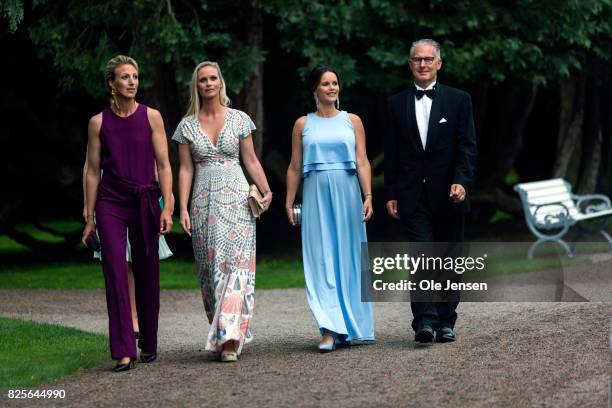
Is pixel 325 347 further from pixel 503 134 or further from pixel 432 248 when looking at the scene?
pixel 503 134

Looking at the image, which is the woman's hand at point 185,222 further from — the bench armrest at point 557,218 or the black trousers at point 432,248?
the bench armrest at point 557,218

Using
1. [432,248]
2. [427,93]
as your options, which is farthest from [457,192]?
[427,93]

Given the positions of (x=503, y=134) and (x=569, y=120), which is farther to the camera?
(x=503, y=134)

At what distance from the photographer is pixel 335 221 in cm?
901

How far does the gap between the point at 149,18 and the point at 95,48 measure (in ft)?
3.07

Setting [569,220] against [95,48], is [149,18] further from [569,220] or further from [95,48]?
[569,220]

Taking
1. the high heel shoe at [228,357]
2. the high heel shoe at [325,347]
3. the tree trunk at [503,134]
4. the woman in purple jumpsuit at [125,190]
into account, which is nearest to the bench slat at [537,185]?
the tree trunk at [503,134]

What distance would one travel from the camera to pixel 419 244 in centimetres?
870

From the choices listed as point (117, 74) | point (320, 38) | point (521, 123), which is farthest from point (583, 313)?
point (521, 123)

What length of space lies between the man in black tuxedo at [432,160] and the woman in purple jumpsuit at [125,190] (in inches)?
67.4

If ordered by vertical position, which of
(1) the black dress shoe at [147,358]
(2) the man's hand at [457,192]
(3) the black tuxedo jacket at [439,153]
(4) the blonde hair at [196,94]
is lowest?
(1) the black dress shoe at [147,358]

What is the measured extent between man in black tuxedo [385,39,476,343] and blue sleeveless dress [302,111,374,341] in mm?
392

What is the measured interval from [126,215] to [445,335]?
2391mm

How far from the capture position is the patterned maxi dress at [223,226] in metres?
8.48
